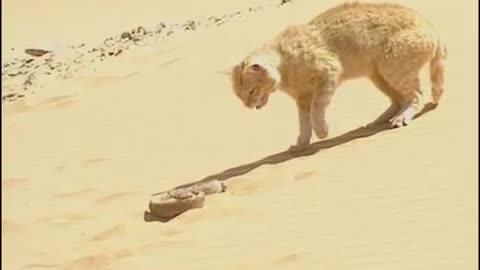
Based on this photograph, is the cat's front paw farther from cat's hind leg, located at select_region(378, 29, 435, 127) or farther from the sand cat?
cat's hind leg, located at select_region(378, 29, 435, 127)

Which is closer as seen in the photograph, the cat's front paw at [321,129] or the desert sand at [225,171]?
the desert sand at [225,171]

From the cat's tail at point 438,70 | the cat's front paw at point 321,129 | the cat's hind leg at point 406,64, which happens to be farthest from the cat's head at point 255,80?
the cat's tail at point 438,70

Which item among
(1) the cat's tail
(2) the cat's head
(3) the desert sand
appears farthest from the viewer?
(1) the cat's tail

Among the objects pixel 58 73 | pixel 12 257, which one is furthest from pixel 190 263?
pixel 58 73

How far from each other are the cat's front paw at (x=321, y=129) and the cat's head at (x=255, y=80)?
37 centimetres

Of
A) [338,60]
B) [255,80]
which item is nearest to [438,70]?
[338,60]

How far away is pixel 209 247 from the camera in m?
6.07

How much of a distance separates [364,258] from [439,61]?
273 cm

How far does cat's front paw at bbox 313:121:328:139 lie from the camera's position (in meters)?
7.60

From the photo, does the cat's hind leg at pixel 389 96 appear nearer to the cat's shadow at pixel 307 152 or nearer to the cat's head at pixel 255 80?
the cat's shadow at pixel 307 152

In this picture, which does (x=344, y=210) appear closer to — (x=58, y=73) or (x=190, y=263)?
(x=190, y=263)

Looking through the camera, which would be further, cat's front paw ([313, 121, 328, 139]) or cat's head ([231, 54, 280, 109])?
cat's front paw ([313, 121, 328, 139])

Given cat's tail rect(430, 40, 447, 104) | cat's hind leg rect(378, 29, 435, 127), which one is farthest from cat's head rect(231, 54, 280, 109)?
cat's tail rect(430, 40, 447, 104)

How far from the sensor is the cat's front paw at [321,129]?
299 inches
